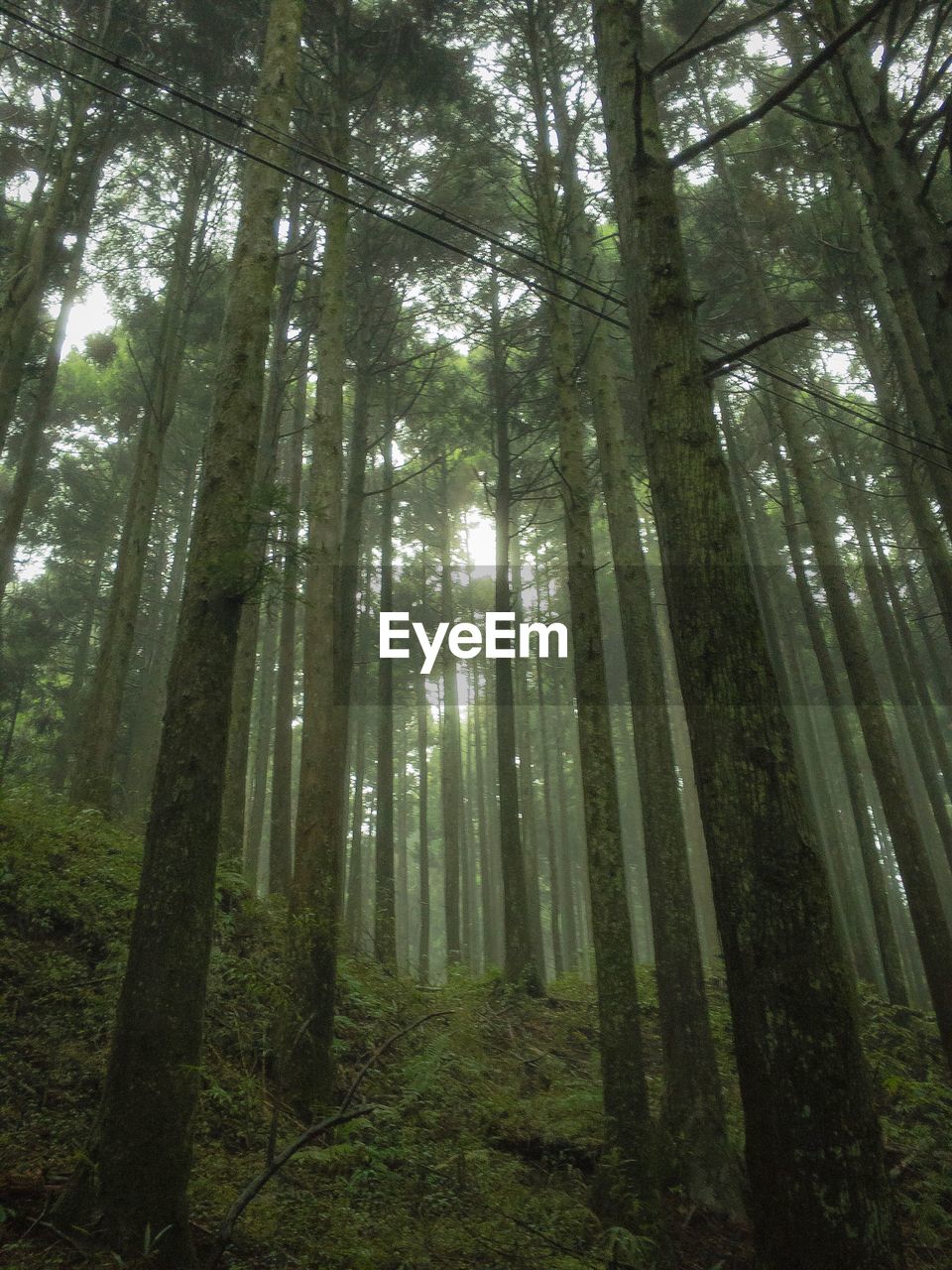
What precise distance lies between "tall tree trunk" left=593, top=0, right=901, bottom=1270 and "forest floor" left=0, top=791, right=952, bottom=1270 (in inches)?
71.9

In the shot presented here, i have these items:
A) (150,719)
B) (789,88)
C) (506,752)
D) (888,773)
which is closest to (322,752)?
(789,88)

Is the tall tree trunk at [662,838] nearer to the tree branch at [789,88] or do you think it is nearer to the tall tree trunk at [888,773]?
the tree branch at [789,88]

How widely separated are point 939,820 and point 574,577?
14.3m

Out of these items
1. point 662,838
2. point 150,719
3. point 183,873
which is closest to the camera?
point 183,873

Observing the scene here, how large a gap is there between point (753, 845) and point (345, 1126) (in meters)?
4.04

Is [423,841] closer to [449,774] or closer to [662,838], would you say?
[449,774]

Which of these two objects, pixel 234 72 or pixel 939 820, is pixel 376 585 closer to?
pixel 234 72

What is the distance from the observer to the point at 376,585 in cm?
1944

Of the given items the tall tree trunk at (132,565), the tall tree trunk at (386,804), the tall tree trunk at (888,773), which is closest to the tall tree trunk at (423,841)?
the tall tree trunk at (386,804)

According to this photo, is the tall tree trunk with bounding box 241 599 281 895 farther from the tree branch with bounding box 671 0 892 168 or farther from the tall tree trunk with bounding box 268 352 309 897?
the tree branch with bounding box 671 0 892 168

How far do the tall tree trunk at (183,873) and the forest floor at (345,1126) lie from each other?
0.26 meters

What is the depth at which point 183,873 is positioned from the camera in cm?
398

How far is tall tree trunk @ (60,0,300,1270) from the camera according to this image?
345cm

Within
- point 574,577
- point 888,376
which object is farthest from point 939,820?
point 574,577
